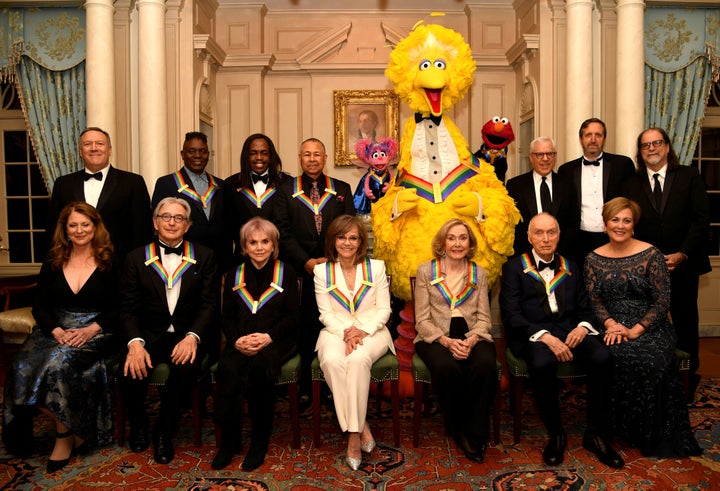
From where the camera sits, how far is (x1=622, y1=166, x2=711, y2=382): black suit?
3553mm

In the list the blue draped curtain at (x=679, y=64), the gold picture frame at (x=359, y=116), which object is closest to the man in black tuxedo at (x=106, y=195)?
the gold picture frame at (x=359, y=116)

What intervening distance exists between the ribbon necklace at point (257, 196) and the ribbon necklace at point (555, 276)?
1.51 meters

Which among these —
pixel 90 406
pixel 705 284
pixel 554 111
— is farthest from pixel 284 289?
pixel 705 284

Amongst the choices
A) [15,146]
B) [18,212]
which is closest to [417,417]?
[18,212]

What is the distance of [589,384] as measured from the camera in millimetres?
2941

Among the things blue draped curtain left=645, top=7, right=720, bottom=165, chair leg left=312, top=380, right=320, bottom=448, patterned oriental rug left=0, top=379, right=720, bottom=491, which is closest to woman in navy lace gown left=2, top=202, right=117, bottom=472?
patterned oriental rug left=0, top=379, right=720, bottom=491

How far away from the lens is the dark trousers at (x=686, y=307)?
3.62 m

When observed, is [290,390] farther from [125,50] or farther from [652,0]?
[652,0]

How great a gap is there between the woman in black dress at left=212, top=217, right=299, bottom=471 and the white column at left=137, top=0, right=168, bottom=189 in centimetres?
200

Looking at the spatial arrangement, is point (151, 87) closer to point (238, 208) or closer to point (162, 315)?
point (238, 208)

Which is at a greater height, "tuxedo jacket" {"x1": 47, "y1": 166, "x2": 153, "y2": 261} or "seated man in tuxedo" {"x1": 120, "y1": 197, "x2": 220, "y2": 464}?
"tuxedo jacket" {"x1": 47, "y1": 166, "x2": 153, "y2": 261}

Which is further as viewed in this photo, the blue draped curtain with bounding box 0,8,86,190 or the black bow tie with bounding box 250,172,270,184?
the blue draped curtain with bounding box 0,8,86,190

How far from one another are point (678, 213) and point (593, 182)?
499 mm

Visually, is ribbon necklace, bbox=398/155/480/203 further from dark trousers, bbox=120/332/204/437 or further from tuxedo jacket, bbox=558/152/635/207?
dark trousers, bbox=120/332/204/437
